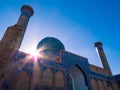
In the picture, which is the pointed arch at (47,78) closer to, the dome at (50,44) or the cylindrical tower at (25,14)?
the dome at (50,44)

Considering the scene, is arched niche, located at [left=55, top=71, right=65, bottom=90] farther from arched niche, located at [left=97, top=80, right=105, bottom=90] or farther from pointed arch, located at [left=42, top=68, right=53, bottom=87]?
arched niche, located at [left=97, top=80, right=105, bottom=90]

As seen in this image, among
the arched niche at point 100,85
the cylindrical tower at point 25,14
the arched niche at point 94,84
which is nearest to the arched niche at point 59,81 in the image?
the arched niche at point 94,84

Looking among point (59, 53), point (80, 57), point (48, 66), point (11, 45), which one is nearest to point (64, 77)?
point (48, 66)

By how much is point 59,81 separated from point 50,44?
14.3ft

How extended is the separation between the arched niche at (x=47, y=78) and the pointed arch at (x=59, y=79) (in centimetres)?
46

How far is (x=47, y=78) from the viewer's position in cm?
722

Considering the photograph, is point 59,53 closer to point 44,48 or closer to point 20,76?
point 44,48

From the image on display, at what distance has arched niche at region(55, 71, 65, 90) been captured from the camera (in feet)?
24.4

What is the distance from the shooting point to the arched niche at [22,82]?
18.8ft

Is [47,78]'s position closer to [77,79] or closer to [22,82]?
[22,82]

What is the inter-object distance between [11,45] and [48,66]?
4005 mm

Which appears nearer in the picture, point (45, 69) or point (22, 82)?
point (22, 82)

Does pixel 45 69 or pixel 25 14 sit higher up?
pixel 25 14

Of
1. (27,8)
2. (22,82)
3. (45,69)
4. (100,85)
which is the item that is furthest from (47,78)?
(27,8)
